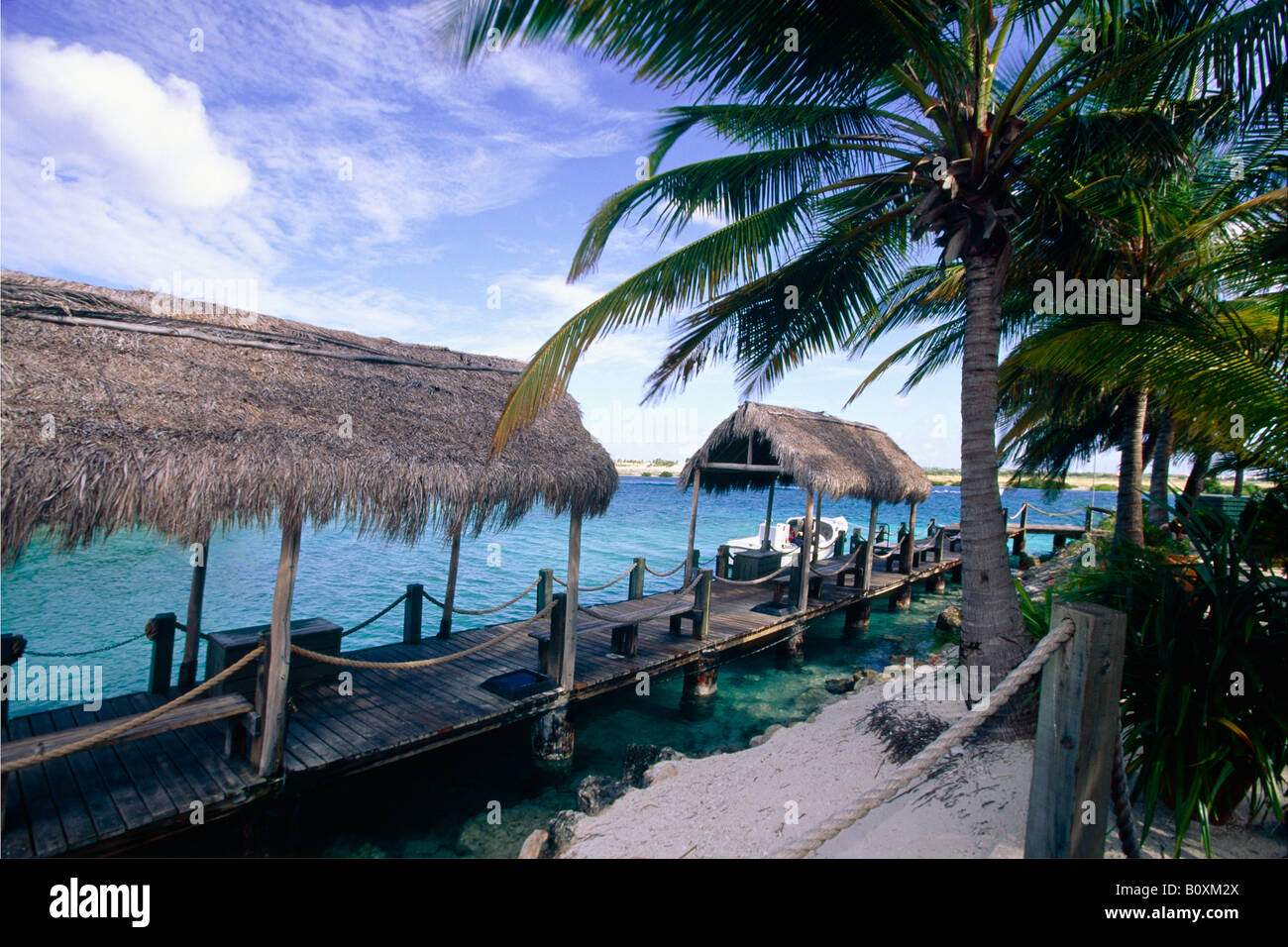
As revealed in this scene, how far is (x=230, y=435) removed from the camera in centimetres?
452

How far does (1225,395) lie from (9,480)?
8073mm

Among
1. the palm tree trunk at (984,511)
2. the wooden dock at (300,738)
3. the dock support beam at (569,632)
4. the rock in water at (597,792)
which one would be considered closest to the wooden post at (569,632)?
the dock support beam at (569,632)

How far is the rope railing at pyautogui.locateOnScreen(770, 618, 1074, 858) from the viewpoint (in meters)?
1.89

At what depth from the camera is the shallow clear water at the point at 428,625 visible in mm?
5488

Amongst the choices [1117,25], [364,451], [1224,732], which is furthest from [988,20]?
[364,451]

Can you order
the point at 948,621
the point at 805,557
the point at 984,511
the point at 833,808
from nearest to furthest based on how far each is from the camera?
the point at 833,808
the point at 984,511
the point at 805,557
the point at 948,621

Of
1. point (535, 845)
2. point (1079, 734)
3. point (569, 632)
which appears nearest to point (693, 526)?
point (569, 632)

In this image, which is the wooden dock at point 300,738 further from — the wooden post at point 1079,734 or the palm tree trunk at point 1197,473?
the palm tree trunk at point 1197,473

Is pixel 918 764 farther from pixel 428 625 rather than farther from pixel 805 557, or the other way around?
pixel 428 625

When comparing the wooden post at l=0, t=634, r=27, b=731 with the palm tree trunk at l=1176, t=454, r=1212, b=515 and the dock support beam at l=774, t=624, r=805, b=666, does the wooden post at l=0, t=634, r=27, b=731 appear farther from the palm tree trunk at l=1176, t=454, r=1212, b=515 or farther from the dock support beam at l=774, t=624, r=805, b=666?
the palm tree trunk at l=1176, t=454, r=1212, b=515

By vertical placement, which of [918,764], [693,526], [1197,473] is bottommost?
[693,526]

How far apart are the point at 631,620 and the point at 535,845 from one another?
3.12 m
